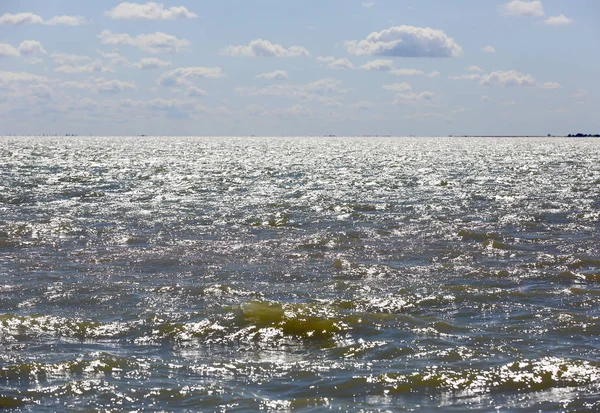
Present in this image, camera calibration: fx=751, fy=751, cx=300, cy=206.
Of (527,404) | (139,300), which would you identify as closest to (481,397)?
(527,404)

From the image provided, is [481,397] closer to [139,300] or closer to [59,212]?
[139,300]

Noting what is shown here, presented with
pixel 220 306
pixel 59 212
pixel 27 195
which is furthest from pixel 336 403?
pixel 27 195

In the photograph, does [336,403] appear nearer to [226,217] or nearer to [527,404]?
[527,404]

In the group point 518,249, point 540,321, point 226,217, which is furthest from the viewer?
point 226,217

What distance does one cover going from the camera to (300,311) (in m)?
12.6

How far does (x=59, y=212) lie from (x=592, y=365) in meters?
22.6

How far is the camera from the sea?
891cm

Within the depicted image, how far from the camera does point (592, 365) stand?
9.70 m

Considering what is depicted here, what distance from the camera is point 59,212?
28234 millimetres

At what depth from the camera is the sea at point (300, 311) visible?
8.91 m

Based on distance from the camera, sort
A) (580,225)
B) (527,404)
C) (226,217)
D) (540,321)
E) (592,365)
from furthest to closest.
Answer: (226,217), (580,225), (540,321), (592,365), (527,404)

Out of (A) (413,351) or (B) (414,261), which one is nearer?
(A) (413,351)

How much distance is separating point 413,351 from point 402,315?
2.12 metres

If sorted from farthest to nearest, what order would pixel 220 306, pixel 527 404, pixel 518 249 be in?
pixel 518 249
pixel 220 306
pixel 527 404
